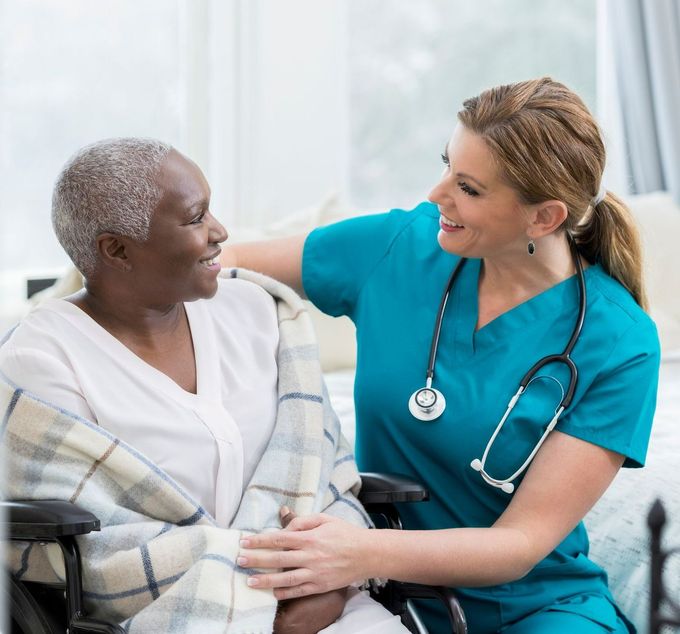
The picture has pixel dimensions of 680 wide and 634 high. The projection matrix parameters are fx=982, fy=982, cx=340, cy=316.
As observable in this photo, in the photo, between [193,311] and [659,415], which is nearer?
[193,311]

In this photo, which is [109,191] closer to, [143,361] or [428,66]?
[143,361]

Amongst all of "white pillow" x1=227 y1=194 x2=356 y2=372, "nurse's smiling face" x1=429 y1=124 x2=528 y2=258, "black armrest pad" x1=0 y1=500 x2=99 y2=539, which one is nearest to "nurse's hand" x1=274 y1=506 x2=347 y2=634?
"black armrest pad" x1=0 y1=500 x2=99 y2=539

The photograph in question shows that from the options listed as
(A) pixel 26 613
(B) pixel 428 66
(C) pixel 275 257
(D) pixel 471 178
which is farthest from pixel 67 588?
(B) pixel 428 66

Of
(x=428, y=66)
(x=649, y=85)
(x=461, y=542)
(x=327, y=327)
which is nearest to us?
(x=461, y=542)

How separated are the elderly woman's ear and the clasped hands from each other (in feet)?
1.34

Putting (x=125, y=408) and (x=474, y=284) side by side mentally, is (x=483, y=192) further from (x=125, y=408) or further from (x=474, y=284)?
(x=125, y=408)

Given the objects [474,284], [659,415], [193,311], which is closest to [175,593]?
[193,311]

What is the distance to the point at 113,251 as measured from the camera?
1340 millimetres

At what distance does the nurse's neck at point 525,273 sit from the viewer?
1.59 m

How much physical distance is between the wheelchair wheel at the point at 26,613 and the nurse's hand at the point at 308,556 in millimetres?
261

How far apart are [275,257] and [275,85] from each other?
1703 mm

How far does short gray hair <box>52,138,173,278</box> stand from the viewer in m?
1.30

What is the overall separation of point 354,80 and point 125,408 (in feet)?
8.20

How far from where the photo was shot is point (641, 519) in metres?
1.71
